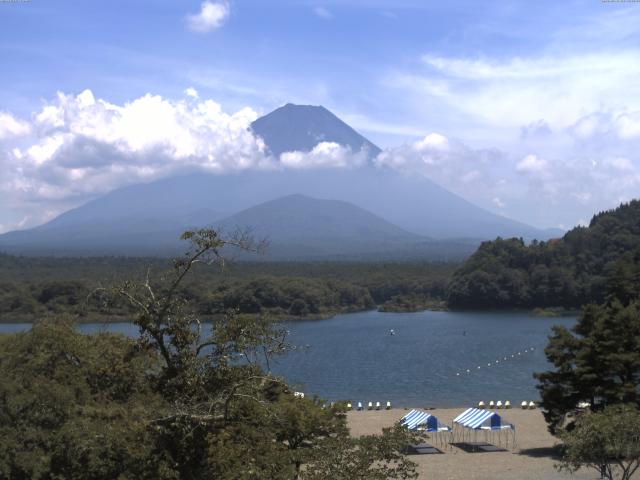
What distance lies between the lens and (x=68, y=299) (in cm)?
4659

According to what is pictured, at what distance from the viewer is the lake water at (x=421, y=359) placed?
24375mm

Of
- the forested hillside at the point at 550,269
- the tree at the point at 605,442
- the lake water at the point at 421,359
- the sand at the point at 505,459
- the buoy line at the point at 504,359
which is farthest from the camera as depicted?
the forested hillside at the point at 550,269

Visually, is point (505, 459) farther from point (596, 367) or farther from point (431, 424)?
point (596, 367)

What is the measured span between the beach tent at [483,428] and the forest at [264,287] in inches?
795

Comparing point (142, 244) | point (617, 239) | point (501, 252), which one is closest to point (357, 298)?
point (501, 252)

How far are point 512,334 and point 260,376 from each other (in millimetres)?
35252

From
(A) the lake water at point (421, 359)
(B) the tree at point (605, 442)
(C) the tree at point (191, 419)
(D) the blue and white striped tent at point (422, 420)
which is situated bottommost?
(A) the lake water at point (421, 359)

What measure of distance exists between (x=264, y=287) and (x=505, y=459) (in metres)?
35.3

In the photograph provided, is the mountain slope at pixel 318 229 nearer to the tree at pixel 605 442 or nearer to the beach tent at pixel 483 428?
the beach tent at pixel 483 428

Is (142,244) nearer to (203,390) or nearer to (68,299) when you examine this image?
(68,299)

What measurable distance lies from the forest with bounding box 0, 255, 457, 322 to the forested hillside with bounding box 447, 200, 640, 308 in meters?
4.30

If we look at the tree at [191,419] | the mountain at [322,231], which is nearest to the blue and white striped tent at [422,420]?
the tree at [191,419]

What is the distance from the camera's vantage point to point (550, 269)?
52.5 meters

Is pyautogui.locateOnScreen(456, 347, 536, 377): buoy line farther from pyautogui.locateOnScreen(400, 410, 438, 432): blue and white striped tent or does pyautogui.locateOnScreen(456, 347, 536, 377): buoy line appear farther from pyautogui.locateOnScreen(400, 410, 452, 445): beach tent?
pyautogui.locateOnScreen(400, 410, 438, 432): blue and white striped tent
